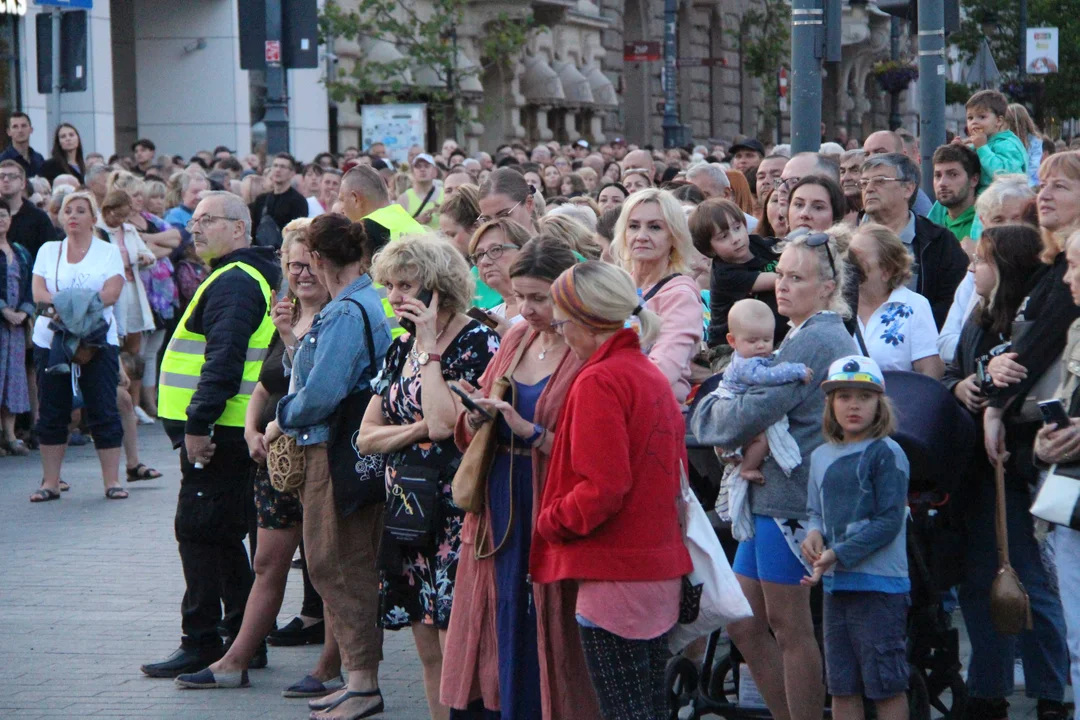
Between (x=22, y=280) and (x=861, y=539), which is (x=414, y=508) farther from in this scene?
(x=22, y=280)

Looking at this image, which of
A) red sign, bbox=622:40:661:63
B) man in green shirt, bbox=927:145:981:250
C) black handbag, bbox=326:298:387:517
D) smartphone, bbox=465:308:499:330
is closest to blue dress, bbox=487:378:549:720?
smartphone, bbox=465:308:499:330

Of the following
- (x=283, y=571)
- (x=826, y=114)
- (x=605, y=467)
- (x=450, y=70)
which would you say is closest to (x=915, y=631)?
(x=605, y=467)

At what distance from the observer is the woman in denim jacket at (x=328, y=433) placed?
6617 millimetres

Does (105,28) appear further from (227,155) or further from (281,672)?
(281,672)

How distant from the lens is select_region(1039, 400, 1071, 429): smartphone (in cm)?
549

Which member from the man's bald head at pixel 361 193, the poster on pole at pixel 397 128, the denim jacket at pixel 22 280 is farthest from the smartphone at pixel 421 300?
the poster on pole at pixel 397 128

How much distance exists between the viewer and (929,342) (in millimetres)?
6727

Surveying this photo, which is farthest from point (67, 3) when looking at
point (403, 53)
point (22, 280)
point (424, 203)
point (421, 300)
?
point (403, 53)

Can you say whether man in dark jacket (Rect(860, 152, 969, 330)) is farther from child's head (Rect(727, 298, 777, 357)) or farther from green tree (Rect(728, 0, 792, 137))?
green tree (Rect(728, 0, 792, 137))

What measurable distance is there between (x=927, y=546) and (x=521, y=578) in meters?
1.63

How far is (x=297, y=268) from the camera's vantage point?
6.96 meters

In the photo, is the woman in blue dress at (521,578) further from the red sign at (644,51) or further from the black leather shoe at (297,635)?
the red sign at (644,51)

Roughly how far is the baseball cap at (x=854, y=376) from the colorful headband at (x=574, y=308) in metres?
0.89

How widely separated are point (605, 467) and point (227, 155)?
17.5 meters
